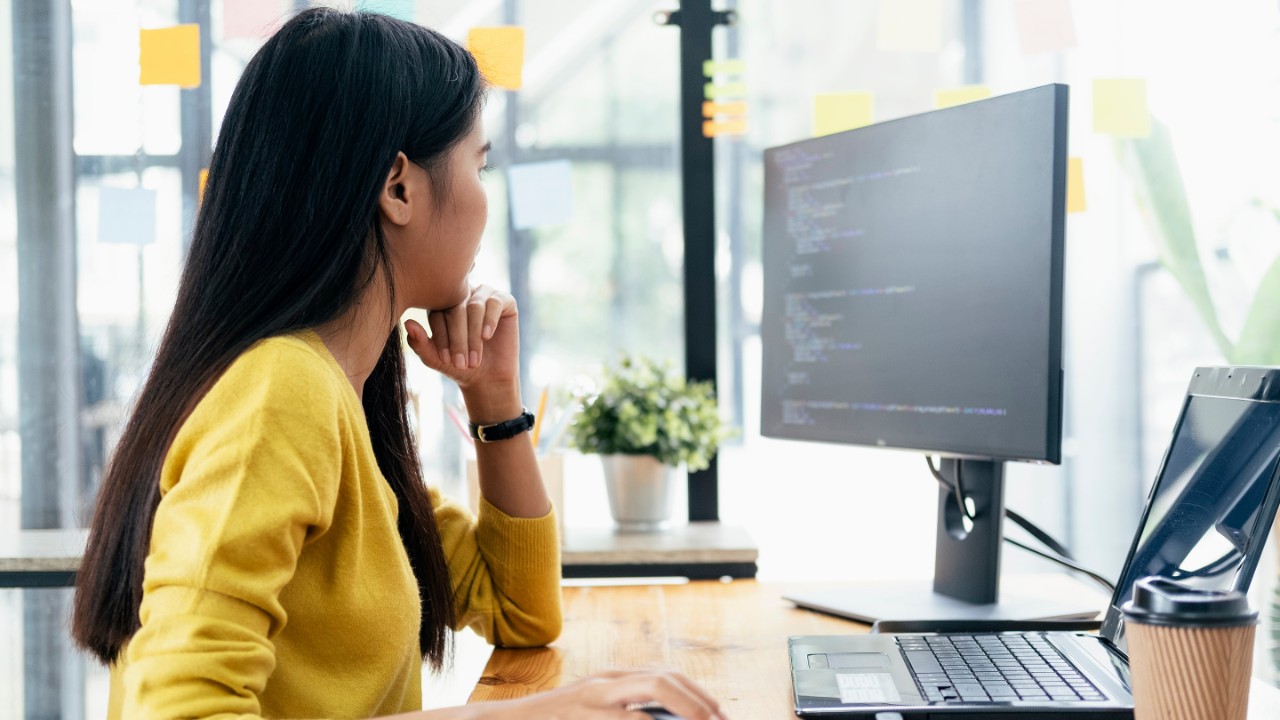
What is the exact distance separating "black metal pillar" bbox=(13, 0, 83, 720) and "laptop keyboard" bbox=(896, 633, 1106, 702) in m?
1.46

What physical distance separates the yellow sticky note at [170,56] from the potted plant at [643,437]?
0.86 meters

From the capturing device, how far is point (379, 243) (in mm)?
889

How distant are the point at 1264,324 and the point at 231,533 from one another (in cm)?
173

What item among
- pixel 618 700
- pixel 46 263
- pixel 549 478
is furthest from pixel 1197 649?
pixel 46 263

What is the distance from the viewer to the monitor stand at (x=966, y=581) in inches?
44.0

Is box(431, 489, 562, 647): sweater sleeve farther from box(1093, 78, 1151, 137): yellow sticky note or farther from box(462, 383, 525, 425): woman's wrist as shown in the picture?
box(1093, 78, 1151, 137): yellow sticky note

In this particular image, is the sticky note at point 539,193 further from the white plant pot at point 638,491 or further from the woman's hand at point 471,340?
the woman's hand at point 471,340

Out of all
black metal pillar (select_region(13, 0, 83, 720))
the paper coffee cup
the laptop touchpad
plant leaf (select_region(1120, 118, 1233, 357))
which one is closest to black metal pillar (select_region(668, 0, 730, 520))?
plant leaf (select_region(1120, 118, 1233, 357))

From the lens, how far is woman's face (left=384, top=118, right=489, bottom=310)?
35.8 inches

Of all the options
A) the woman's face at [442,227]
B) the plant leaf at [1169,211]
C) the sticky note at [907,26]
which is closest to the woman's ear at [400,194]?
the woman's face at [442,227]

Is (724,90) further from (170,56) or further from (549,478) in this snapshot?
(170,56)

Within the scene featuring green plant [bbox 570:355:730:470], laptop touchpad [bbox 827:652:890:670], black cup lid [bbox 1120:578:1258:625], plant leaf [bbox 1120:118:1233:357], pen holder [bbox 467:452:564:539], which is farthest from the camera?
plant leaf [bbox 1120:118:1233:357]

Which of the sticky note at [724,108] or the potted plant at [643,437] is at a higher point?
the sticky note at [724,108]

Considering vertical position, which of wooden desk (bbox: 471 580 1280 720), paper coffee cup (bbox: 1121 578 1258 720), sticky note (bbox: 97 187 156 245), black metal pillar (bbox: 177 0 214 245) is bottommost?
wooden desk (bbox: 471 580 1280 720)
